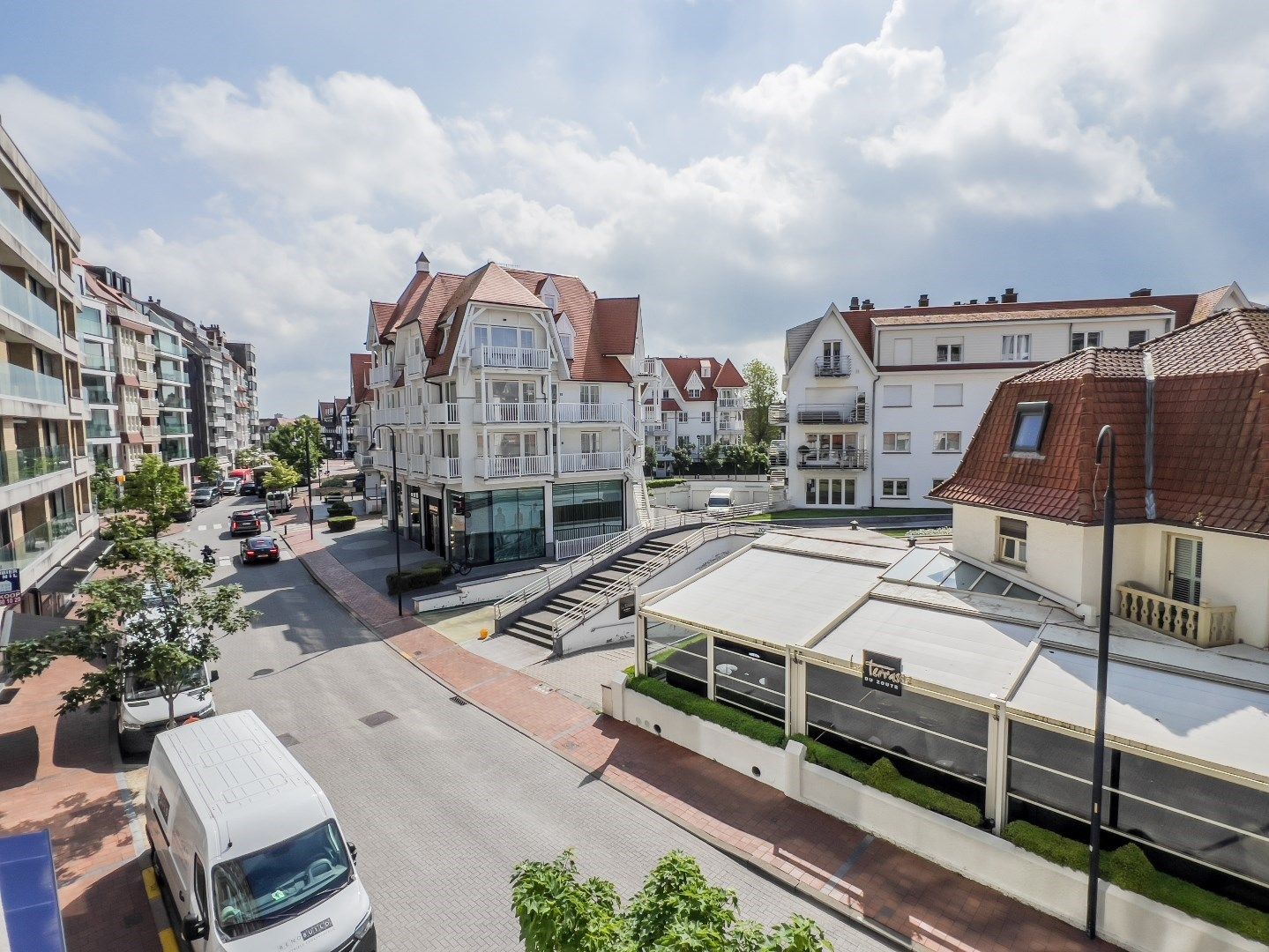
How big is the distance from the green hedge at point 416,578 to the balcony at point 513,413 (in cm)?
721

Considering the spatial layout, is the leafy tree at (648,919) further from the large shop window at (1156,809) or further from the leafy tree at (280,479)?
the leafy tree at (280,479)

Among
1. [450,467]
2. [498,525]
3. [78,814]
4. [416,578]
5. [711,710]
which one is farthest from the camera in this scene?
[498,525]

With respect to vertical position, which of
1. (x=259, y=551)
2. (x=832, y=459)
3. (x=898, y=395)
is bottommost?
(x=259, y=551)

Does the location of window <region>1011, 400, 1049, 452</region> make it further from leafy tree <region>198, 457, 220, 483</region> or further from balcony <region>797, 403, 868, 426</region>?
leafy tree <region>198, 457, 220, 483</region>

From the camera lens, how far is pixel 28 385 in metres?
18.1

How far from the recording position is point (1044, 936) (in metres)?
9.46

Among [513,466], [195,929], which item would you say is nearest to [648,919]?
[195,929]

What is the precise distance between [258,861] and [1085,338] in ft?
147

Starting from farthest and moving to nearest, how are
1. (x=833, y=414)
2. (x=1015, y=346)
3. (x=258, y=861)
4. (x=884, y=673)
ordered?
(x=833, y=414)
(x=1015, y=346)
(x=884, y=673)
(x=258, y=861)

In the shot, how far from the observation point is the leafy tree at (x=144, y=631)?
1307 centimetres

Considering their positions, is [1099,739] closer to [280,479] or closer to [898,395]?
[898,395]

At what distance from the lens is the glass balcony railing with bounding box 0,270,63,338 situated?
663 inches

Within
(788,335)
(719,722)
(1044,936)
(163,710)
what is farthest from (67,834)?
(788,335)

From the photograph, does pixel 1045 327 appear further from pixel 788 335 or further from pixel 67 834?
pixel 67 834
